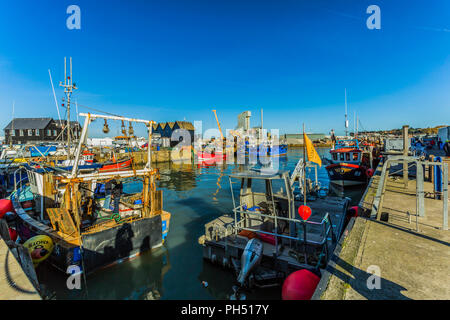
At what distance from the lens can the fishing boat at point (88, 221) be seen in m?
8.07

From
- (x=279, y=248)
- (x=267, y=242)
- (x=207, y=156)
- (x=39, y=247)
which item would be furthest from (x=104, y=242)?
(x=207, y=156)

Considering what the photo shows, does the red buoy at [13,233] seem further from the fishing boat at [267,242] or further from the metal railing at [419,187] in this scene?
the metal railing at [419,187]

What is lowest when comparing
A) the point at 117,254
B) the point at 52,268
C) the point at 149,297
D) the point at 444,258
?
the point at 149,297

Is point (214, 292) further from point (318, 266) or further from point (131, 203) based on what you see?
point (131, 203)

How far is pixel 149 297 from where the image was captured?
27.1 ft

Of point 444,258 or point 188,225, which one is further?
point 188,225

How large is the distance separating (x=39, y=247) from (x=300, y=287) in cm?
973

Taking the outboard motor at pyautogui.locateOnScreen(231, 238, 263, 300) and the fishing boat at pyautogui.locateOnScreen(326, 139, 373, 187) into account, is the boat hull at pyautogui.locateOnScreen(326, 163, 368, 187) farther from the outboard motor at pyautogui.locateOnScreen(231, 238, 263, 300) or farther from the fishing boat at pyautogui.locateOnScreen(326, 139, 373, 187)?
the outboard motor at pyautogui.locateOnScreen(231, 238, 263, 300)

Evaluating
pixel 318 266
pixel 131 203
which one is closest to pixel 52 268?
pixel 131 203

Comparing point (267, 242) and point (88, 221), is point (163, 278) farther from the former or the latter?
point (267, 242)

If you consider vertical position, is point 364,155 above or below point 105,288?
above

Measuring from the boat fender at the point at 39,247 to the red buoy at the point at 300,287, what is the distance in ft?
30.1

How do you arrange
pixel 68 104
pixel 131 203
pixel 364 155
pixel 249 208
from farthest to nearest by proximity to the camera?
1. pixel 364 155
2. pixel 68 104
3. pixel 131 203
4. pixel 249 208
